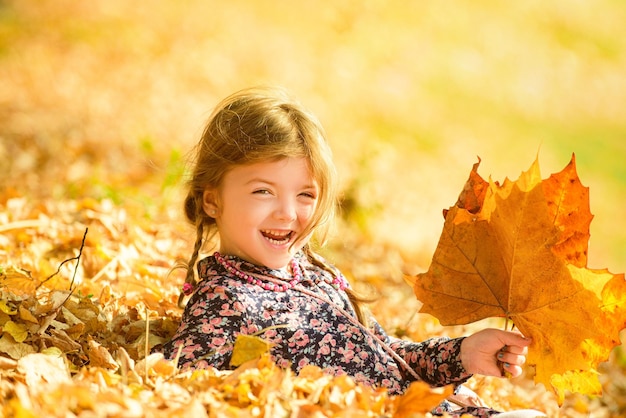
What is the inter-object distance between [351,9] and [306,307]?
1291 centimetres

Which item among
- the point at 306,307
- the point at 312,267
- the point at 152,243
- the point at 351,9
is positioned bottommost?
the point at 306,307

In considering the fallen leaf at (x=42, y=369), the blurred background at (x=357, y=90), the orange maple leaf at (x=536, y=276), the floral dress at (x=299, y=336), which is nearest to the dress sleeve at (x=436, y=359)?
the floral dress at (x=299, y=336)

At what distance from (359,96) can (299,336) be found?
9665 mm

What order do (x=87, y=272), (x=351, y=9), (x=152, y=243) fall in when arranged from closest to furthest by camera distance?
(x=87, y=272) < (x=152, y=243) < (x=351, y=9)

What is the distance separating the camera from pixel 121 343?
8.10 feet

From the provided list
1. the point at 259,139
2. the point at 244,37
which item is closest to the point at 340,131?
the point at 244,37

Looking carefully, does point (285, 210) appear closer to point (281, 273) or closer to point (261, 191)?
point (261, 191)

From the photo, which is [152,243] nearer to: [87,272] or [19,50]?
[87,272]

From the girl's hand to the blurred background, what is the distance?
107 inches

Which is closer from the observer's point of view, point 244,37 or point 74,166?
point 74,166

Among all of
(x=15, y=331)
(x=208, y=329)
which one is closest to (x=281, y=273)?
(x=208, y=329)

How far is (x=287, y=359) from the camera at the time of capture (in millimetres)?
2346

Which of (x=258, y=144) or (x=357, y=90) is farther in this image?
(x=357, y=90)

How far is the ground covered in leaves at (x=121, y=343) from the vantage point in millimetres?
1771
